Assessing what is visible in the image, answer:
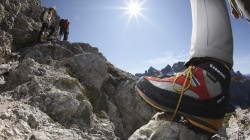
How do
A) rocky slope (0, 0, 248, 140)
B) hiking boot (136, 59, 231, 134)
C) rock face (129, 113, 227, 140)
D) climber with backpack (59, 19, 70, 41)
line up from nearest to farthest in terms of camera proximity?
hiking boot (136, 59, 231, 134) → rock face (129, 113, 227, 140) → rocky slope (0, 0, 248, 140) → climber with backpack (59, 19, 70, 41)

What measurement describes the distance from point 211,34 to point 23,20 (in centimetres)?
2967

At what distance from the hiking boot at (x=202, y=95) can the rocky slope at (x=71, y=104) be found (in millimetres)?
743

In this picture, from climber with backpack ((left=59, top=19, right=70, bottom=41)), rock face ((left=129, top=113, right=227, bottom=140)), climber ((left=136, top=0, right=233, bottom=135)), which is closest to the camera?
climber ((left=136, top=0, right=233, bottom=135))

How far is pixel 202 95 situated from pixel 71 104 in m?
7.31

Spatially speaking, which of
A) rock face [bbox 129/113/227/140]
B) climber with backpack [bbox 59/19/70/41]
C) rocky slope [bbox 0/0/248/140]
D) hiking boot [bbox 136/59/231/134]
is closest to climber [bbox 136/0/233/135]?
hiking boot [bbox 136/59/231/134]

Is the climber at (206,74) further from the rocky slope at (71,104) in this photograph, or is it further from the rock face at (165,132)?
the rocky slope at (71,104)

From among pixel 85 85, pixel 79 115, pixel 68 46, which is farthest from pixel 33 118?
pixel 68 46

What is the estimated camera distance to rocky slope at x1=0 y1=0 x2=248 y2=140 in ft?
25.0

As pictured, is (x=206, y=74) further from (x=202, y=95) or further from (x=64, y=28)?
(x=64, y=28)

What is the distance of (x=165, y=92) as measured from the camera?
13.0ft

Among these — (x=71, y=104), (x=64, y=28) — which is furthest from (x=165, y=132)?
(x=64, y=28)

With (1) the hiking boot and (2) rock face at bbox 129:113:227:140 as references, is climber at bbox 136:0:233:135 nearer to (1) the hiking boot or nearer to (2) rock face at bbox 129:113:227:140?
(1) the hiking boot

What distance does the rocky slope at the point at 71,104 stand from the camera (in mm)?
7605

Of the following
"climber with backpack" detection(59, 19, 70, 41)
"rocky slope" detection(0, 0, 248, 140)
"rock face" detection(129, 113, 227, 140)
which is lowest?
"rock face" detection(129, 113, 227, 140)
